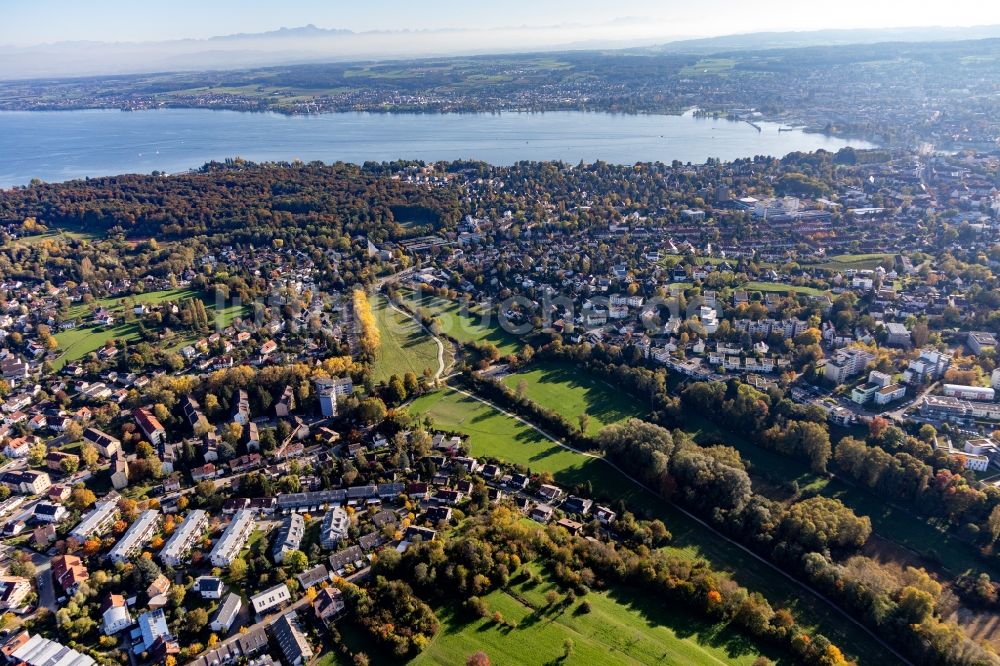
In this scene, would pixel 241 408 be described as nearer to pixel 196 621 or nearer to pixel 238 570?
pixel 238 570

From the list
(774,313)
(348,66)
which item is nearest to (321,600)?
(774,313)

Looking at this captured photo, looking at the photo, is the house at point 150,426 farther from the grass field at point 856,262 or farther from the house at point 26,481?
the grass field at point 856,262

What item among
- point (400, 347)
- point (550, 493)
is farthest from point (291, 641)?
point (400, 347)

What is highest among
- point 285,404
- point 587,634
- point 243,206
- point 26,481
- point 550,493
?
point 243,206

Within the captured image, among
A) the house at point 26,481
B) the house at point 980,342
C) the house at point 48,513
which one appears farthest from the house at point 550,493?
the house at point 980,342

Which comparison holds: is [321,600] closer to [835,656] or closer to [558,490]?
[558,490]

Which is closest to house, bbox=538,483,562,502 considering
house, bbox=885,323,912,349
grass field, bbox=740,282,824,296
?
house, bbox=885,323,912,349

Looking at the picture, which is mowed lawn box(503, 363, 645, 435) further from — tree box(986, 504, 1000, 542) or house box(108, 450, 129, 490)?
house box(108, 450, 129, 490)
